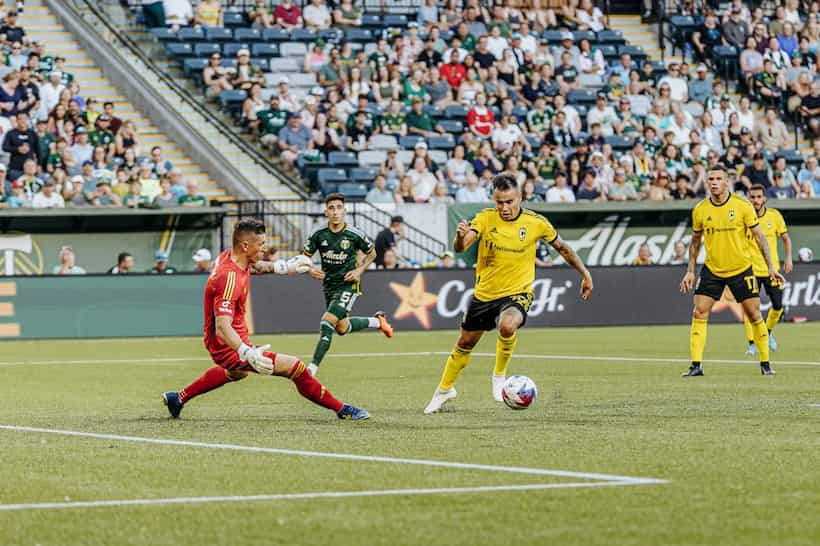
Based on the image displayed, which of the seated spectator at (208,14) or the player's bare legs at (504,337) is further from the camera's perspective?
the seated spectator at (208,14)

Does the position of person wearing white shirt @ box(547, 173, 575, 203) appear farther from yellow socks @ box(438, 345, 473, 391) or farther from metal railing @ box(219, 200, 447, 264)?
yellow socks @ box(438, 345, 473, 391)

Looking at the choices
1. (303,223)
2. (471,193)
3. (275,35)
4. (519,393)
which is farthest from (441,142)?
(519,393)

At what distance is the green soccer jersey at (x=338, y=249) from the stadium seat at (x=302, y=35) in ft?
55.9

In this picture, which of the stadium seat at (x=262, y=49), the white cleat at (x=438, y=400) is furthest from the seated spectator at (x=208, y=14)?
the white cleat at (x=438, y=400)

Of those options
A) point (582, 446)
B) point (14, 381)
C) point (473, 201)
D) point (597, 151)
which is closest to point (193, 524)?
point (582, 446)

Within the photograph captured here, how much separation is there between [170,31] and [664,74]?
12168mm

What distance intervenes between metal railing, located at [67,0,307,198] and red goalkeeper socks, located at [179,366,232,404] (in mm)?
19217

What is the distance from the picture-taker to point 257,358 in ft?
37.5

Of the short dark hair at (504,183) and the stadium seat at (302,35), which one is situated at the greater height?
the short dark hair at (504,183)

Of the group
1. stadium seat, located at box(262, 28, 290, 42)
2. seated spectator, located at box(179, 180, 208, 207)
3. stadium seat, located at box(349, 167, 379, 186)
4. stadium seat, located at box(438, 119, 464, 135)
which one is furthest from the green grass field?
stadium seat, located at box(262, 28, 290, 42)

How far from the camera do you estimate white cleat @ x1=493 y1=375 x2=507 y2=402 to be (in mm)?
13492

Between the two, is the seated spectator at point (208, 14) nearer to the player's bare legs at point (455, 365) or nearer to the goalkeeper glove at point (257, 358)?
the player's bare legs at point (455, 365)

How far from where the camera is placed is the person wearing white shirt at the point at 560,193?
1278 inches

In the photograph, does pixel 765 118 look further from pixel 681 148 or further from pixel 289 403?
pixel 289 403
